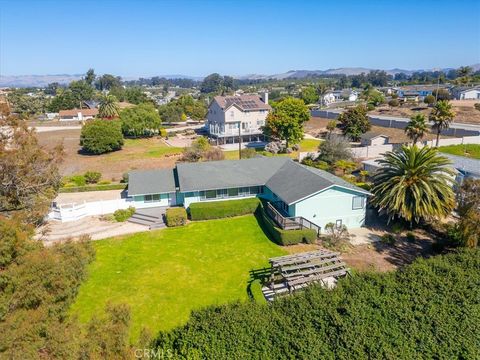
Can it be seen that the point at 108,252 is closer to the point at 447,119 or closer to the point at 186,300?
the point at 186,300

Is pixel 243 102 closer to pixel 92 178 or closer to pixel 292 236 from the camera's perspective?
pixel 92 178

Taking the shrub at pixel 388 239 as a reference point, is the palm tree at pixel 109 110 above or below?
above

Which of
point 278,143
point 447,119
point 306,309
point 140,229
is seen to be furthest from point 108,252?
point 447,119

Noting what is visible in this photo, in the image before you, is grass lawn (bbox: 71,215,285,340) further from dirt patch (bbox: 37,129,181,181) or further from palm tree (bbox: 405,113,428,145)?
palm tree (bbox: 405,113,428,145)

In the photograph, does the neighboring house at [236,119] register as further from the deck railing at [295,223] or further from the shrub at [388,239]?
the shrub at [388,239]

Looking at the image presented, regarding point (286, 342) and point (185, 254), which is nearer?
point (286, 342)

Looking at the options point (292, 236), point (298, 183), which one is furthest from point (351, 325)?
point (298, 183)

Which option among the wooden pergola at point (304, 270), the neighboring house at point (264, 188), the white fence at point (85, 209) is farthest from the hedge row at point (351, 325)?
the white fence at point (85, 209)
